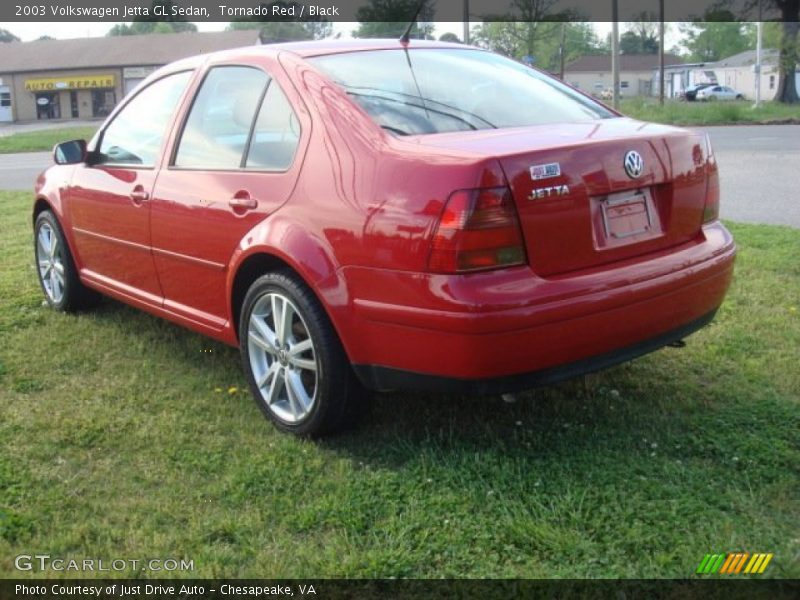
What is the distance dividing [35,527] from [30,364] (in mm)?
1900

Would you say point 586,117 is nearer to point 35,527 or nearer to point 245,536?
point 245,536

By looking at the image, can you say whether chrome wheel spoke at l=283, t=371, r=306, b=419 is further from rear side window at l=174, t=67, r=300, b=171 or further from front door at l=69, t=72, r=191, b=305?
front door at l=69, t=72, r=191, b=305

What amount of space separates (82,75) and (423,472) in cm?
6402

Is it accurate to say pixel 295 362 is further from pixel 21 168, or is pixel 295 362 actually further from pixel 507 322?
pixel 21 168

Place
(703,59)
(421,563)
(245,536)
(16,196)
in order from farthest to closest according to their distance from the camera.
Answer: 1. (703,59)
2. (16,196)
3. (245,536)
4. (421,563)

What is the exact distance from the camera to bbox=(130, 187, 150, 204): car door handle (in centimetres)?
444

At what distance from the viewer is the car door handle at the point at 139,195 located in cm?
444

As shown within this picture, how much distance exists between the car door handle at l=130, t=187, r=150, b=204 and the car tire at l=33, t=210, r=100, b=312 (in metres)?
1.16

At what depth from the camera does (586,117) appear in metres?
3.92

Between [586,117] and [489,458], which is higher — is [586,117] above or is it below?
above

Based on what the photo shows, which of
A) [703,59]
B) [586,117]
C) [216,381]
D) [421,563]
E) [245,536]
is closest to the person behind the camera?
[421,563]

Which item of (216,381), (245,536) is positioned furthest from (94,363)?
(245,536)

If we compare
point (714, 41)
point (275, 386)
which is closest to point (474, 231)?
point (275, 386)

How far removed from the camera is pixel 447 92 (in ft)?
12.4
